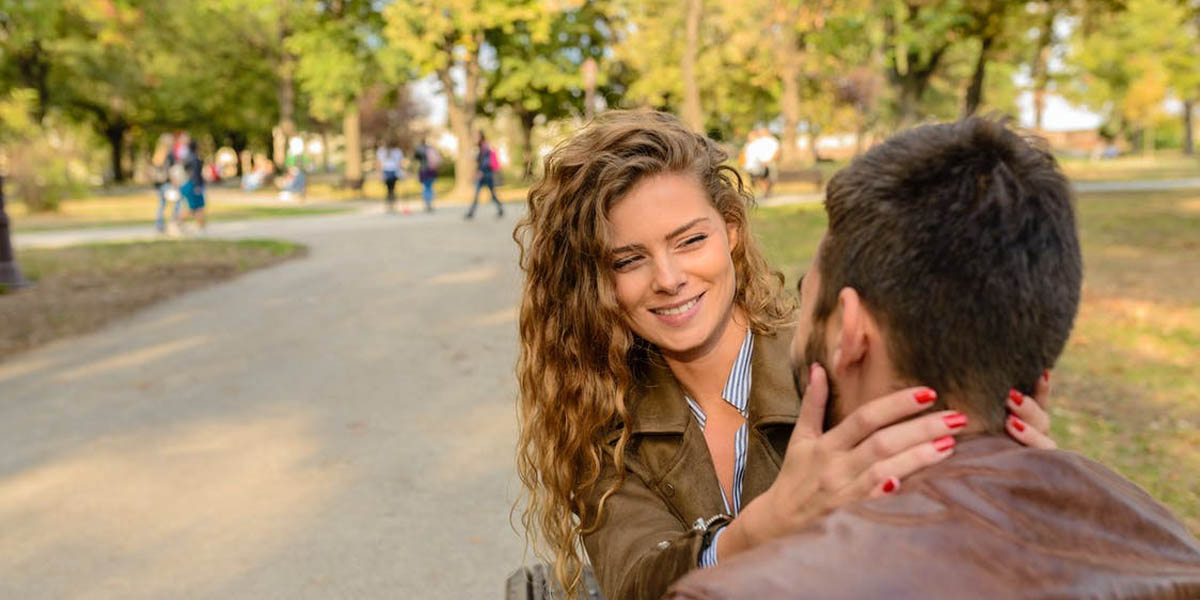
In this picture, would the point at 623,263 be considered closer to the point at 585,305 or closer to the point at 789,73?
the point at 585,305

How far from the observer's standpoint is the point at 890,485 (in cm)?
132

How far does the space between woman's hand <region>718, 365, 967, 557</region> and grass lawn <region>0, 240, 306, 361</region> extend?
8549 millimetres

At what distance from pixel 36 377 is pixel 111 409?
1447mm

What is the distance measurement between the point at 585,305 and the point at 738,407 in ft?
1.45

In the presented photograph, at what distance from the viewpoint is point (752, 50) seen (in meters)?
40.4

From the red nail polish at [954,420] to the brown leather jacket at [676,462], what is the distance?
0.91 meters

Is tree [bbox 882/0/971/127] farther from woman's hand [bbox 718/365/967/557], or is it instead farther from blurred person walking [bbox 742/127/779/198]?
woman's hand [bbox 718/365/967/557]

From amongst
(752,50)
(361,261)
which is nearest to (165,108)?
(752,50)

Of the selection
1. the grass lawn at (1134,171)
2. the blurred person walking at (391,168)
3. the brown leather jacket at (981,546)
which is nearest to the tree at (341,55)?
the blurred person walking at (391,168)

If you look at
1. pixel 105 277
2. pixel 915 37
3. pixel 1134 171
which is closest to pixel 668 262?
pixel 105 277

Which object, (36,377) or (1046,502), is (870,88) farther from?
(1046,502)

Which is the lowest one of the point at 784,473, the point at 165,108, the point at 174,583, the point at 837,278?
the point at 174,583

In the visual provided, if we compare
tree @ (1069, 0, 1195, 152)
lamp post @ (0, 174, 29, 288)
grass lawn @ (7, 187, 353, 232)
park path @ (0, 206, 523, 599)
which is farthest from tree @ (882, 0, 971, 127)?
tree @ (1069, 0, 1195, 152)

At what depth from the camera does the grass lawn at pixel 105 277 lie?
9.73m
